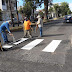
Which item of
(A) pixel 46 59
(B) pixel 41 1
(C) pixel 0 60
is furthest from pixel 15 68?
(B) pixel 41 1

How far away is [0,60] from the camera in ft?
14.9

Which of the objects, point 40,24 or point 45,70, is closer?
point 45,70

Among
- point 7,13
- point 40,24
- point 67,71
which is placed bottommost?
point 67,71

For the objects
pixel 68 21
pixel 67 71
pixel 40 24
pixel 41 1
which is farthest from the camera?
pixel 41 1

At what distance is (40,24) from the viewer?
8.98m

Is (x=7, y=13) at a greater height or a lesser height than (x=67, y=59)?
greater

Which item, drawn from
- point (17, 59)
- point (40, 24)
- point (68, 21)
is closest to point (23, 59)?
point (17, 59)

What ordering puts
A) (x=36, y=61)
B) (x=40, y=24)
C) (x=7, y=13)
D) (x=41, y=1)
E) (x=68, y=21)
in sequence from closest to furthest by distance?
(x=36, y=61) → (x=40, y=24) → (x=68, y=21) → (x=41, y=1) → (x=7, y=13)

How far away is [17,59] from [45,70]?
151 centimetres

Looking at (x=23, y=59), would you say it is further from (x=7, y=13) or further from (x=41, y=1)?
(x=7, y=13)

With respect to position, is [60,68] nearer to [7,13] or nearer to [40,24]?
[40,24]

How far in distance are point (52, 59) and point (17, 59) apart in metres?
1.51

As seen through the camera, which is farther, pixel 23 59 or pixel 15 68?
pixel 23 59

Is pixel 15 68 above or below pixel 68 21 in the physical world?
below
